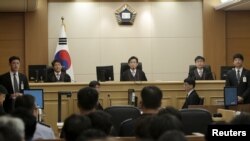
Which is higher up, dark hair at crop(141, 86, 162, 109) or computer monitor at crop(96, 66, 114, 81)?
computer monitor at crop(96, 66, 114, 81)

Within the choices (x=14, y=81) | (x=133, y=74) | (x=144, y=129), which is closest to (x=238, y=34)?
(x=133, y=74)

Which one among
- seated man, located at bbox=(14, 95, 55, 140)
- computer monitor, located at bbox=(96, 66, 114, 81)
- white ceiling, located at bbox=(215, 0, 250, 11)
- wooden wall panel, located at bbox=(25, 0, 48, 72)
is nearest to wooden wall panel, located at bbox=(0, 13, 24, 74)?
wooden wall panel, located at bbox=(25, 0, 48, 72)

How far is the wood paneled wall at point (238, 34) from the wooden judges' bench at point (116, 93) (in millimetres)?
4043

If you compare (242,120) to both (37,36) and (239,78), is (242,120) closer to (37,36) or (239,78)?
(239,78)

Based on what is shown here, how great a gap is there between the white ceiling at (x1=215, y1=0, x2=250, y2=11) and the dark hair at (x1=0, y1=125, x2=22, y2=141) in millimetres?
9624

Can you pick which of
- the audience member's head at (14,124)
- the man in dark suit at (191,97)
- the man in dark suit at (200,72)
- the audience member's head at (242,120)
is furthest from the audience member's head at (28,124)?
the man in dark suit at (200,72)

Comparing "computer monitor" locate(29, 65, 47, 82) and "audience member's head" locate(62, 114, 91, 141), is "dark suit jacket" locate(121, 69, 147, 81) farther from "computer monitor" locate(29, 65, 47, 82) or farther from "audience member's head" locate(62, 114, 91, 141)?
"audience member's head" locate(62, 114, 91, 141)

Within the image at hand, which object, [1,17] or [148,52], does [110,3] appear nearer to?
[148,52]

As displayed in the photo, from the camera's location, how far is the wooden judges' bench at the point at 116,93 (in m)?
8.82

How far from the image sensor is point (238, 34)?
43.1 ft

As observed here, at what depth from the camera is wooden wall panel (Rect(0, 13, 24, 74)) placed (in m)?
12.4

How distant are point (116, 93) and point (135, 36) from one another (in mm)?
3878

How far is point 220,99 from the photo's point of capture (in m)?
9.21

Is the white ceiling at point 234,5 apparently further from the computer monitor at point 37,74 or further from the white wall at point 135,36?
the computer monitor at point 37,74
